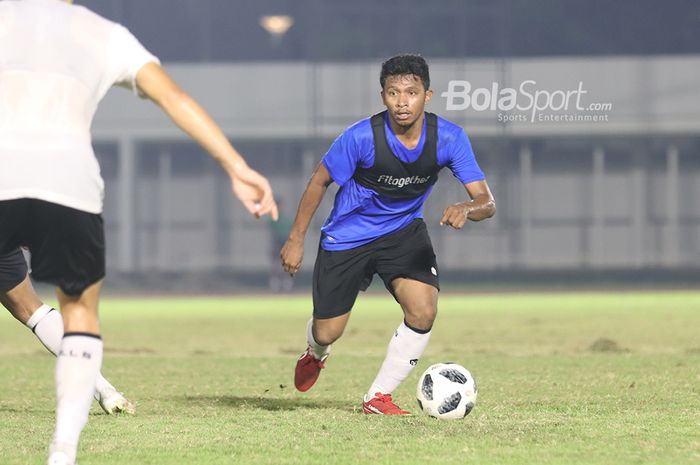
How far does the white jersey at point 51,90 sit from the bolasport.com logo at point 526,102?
3445 cm

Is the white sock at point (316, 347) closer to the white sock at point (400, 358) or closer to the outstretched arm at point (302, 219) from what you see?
the white sock at point (400, 358)

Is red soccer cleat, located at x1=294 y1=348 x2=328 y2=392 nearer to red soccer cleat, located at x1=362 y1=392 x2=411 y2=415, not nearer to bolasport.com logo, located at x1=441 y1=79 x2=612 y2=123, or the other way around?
red soccer cleat, located at x1=362 y1=392 x2=411 y2=415

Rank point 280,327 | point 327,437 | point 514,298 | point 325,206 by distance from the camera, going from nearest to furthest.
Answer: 1. point 327,437
2. point 280,327
3. point 514,298
4. point 325,206

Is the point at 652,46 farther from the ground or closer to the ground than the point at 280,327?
farther from the ground

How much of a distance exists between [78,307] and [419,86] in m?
3.10

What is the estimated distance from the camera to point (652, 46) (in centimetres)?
4038

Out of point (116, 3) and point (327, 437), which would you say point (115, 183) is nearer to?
point (116, 3)

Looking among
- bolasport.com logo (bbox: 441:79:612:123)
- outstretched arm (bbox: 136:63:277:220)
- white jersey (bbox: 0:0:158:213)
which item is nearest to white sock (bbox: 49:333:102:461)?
white jersey (bbox: 0:0:158:213)

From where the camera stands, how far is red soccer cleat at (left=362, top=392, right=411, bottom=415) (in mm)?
8133

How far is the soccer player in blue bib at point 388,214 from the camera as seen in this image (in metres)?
8.07

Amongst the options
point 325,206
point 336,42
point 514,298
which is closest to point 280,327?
point 514,298

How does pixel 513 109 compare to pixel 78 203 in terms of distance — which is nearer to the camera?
pixel 78 203

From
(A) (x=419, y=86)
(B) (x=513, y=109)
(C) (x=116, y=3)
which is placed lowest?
(A) (x=419, y=86)

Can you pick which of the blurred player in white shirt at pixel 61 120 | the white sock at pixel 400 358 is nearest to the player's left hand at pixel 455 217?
the white sock at pixel 400 358
